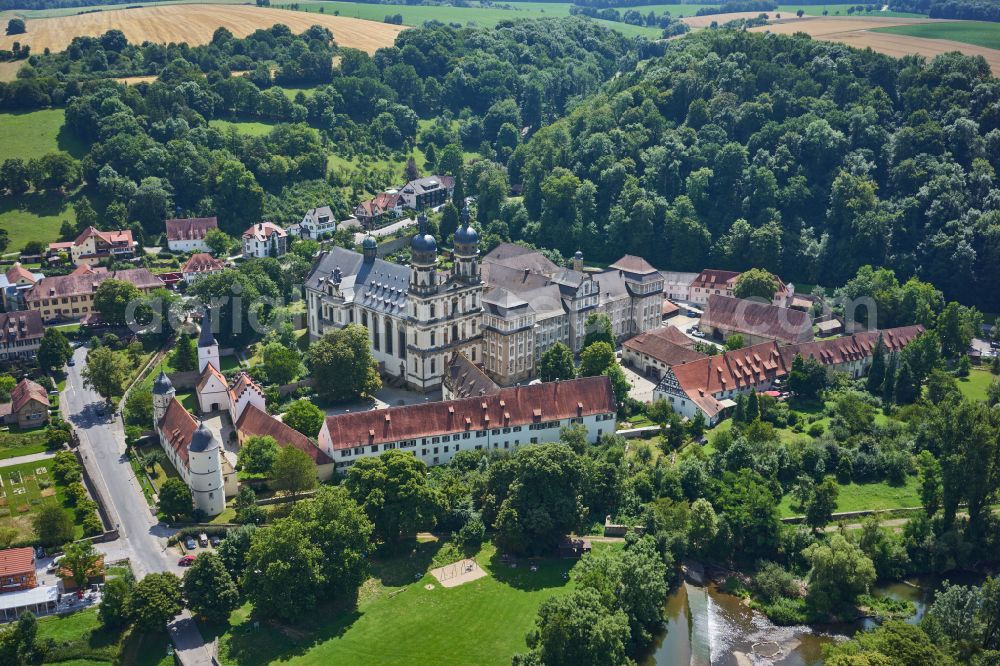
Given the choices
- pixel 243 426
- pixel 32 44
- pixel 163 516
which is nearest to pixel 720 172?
pixel 243 426

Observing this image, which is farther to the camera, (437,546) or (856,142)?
(856,142)

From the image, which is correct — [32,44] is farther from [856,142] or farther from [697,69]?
[856,142]

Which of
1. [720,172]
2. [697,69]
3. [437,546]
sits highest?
[697,69]

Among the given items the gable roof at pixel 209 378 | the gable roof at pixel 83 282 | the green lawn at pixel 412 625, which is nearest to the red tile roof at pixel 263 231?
the gable roof at pixel 83 282

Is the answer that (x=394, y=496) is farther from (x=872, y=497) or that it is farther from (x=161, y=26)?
(x=161, y=26)

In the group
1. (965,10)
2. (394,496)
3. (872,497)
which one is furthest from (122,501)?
(965,10)

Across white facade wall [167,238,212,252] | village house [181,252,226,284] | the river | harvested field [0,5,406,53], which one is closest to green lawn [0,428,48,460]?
village house [181,252,226,284]

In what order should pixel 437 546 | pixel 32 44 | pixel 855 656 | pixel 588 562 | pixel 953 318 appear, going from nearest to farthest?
pixel 855 656
pixel 588 562
pixel 437 546
pixel 953 318
pixel 32 44
